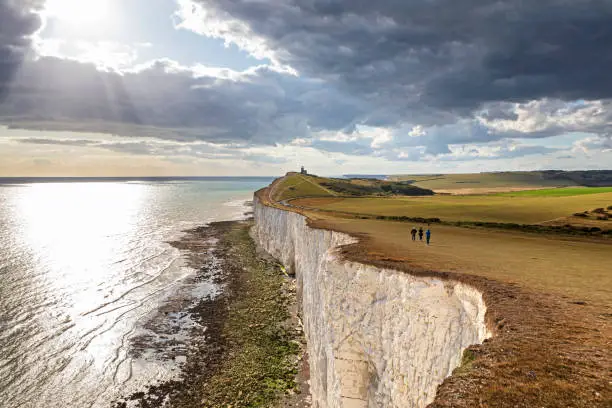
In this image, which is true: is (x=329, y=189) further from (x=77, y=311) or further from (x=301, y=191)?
(x=77, y=311)

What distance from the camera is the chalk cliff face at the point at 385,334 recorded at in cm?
1407

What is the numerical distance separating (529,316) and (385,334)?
716 cm

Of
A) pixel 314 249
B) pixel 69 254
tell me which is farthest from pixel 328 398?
pixel 69 254

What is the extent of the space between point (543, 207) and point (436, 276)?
1851 inches

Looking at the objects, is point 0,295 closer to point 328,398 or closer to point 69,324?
point 69,324

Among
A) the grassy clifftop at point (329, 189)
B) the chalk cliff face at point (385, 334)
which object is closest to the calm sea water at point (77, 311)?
the chalk cliff face at point (385, 334)

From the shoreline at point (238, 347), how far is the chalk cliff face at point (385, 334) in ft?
12.3

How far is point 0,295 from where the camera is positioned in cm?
3978

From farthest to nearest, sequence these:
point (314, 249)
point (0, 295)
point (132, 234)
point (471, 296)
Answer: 1. point (132, 234)
2. point (0, 295)
3. point (314, 249)
4. point (471, 296)

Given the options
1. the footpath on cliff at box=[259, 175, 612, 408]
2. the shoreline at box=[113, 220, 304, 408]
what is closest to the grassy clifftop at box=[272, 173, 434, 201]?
the shoreline at box=[113, 220, 304, 408]

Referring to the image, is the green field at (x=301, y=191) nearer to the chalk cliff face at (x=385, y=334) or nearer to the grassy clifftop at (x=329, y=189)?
the grassy clifftop at (x=329, y=189)

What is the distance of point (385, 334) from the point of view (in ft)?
56.3

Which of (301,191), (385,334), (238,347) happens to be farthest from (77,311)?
(301,191)

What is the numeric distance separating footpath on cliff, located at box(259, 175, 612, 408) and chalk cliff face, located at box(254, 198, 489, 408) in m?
0.82
